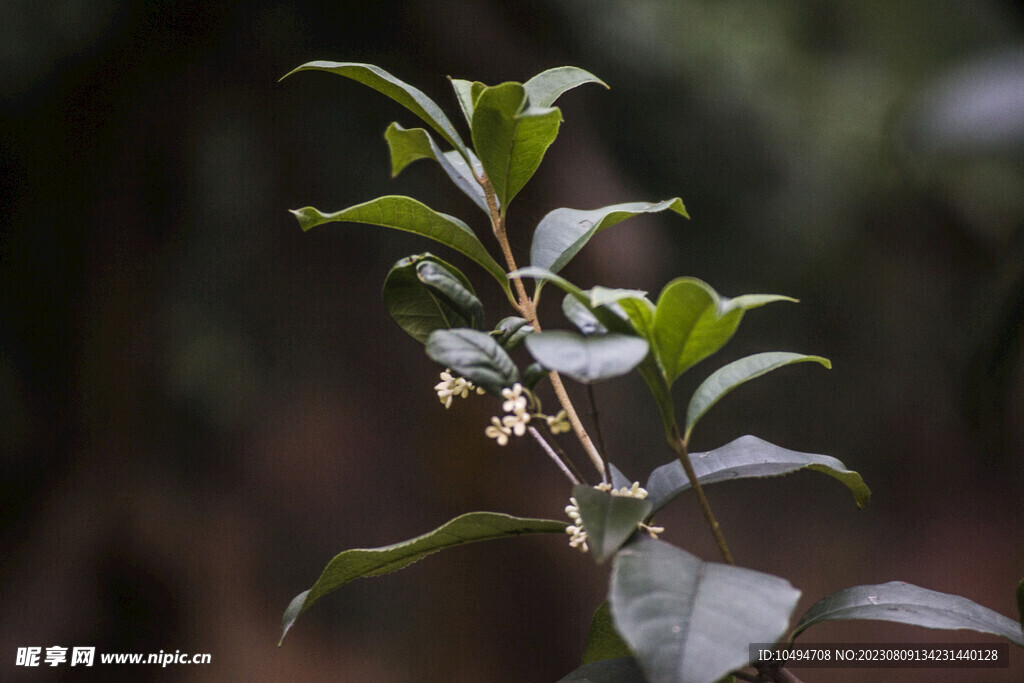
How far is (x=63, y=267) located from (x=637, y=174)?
118 centimetres

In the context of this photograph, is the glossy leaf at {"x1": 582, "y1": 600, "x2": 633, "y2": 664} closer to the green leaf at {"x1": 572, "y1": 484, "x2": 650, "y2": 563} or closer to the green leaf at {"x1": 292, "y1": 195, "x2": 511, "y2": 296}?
the green leaf at {"x1": 572, "y1": 484, "x2": 650, "y2": 563}

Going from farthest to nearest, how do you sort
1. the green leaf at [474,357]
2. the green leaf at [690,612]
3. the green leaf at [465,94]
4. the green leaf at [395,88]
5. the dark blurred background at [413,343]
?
the dark blurred background at [413,343]
the green leaf at [465,94]
the green leaf at [395,88]
the green leaf at [474,357]
the green leaf at [690,612]

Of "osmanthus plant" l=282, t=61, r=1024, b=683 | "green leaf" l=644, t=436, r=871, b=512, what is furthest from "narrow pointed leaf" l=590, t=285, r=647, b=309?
"green leaf" l=644, t=436, r=871, b=512

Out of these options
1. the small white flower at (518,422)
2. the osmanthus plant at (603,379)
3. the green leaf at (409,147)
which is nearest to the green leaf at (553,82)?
the osmanthus plant at (603,379)

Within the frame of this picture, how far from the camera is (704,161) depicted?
54.4 inches

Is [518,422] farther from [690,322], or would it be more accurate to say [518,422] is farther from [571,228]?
[571,228]

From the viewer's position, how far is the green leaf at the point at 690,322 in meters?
0.48

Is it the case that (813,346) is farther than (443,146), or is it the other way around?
(813,346)

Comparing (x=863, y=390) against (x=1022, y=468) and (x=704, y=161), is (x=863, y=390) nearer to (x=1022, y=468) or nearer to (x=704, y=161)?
(x=1022, y=468)

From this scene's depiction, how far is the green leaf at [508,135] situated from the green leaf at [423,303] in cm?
11

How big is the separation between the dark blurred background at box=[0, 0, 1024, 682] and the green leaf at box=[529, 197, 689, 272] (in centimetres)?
62

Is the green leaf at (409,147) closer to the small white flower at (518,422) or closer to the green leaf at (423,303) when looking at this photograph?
the green leaf at (423,303)

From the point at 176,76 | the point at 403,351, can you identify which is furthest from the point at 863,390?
the point at 176,76

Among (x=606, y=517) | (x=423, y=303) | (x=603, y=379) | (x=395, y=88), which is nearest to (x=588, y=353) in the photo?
(x=603, y=379)
